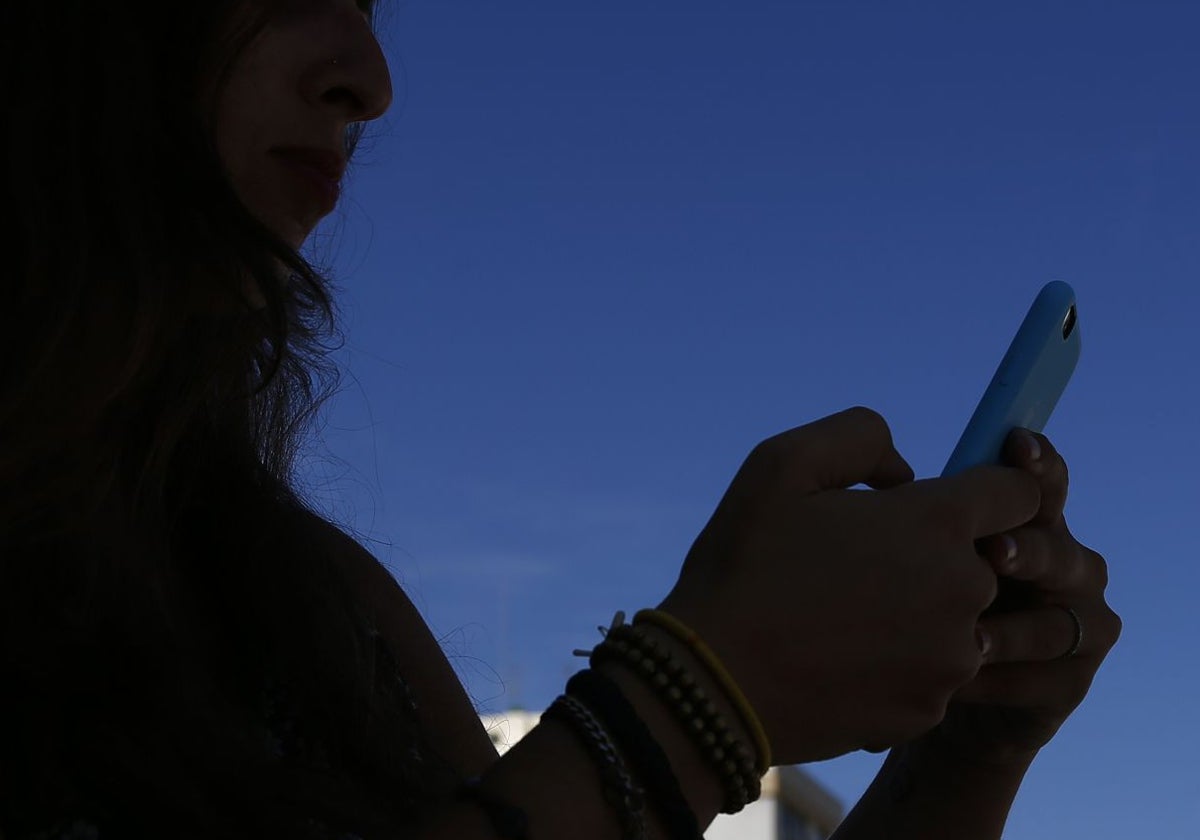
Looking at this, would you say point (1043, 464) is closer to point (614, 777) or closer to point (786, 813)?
point (614, 777)

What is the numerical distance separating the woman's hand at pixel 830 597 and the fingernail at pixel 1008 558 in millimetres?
163

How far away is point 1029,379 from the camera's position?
4.85ft

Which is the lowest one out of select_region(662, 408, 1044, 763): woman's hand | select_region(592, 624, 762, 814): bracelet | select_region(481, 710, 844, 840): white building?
select_region(592, 624, 762, 814): bracelet

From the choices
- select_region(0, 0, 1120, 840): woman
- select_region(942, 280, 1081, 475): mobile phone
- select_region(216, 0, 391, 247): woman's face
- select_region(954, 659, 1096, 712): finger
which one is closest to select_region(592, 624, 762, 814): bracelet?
select_region(0, 0, 1120, 840): woman

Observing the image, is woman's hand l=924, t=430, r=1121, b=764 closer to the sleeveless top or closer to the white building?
the sleeveless top

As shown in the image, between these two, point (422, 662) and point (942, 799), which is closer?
point (942, 799)

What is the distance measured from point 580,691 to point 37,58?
95cm

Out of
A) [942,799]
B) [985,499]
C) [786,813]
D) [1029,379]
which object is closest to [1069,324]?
[1029,379]

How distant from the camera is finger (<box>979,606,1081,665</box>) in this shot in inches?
57.4

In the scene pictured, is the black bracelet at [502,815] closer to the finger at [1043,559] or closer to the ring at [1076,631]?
the finger at [1043,559]

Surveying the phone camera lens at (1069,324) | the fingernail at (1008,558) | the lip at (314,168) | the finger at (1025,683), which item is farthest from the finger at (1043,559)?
the lip at (314,168)

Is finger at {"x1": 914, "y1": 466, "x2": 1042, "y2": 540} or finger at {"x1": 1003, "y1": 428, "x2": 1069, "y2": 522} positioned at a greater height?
finger at {"x1": 1003, "y1": 428, "x2": 1069, "y2": 522}

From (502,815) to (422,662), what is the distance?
0.85 meters

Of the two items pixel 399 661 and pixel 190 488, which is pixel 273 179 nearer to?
pixel 190 488
